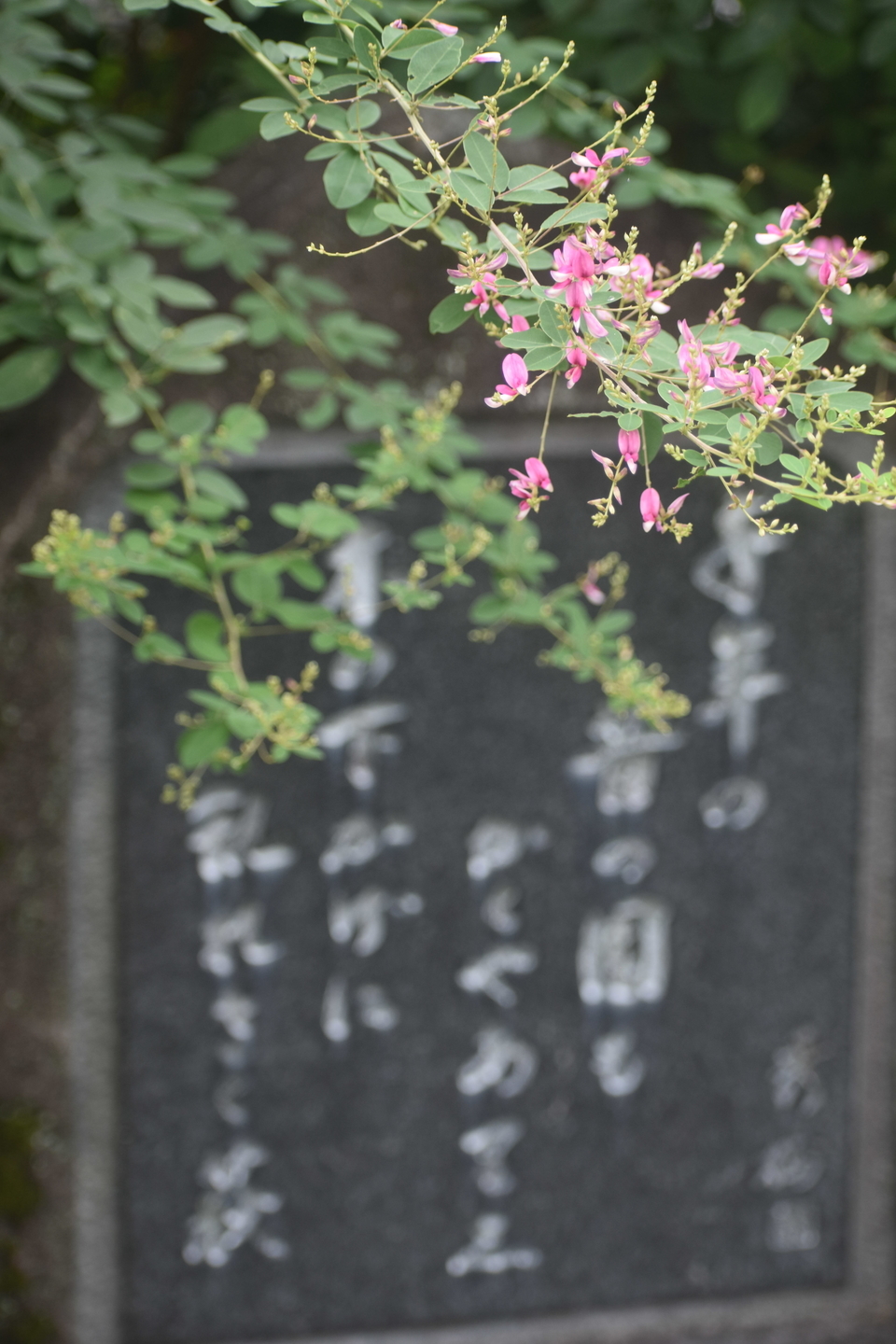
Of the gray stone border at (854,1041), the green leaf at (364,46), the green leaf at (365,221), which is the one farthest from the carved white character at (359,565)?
the green leaf at (364,46)

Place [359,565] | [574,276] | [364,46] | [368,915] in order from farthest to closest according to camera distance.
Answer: [368,915], [359,565], [364,46], [574,276]

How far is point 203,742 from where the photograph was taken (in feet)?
4.28

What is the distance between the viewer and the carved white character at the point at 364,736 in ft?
6.15

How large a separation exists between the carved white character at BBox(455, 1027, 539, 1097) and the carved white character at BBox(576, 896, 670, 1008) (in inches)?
6.8

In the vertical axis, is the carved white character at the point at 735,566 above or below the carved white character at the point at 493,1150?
above

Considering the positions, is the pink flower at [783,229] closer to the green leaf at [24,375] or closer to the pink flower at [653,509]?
the pink flower at [653,509]

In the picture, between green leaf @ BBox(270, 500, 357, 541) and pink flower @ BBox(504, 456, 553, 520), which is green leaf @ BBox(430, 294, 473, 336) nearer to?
pink flower @ BBox(504, 456, 553, 520)

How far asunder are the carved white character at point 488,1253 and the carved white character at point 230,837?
2.86 feet
